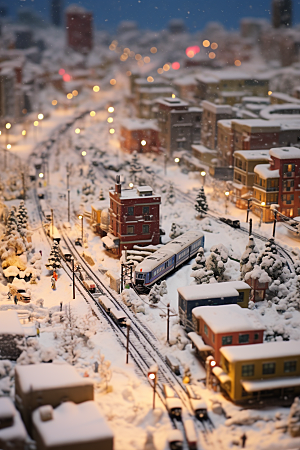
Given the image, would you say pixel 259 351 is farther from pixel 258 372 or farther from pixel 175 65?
pixel 175 65

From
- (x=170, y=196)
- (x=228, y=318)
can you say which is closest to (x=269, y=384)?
(x=228, y=318)

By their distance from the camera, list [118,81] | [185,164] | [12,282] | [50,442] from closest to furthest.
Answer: [50,442] < [12,282] < [185,164] < [118,81]

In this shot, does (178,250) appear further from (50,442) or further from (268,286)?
(50,442)

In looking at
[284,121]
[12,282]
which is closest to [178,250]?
[12,282]

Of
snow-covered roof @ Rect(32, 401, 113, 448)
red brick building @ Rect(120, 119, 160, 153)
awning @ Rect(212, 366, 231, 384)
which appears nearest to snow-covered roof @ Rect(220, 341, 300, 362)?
awning @ Rect(212, 366, 231, 384)

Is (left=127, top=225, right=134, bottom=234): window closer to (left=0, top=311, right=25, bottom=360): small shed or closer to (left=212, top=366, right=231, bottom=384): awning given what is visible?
(left=0, top=311, right=25, bottom=360): small shed

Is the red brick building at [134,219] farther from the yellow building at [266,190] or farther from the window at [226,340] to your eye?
the window at [226,340]

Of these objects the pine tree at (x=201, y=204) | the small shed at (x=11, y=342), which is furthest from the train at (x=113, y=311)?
the pine tree at (x=201, y=204)
